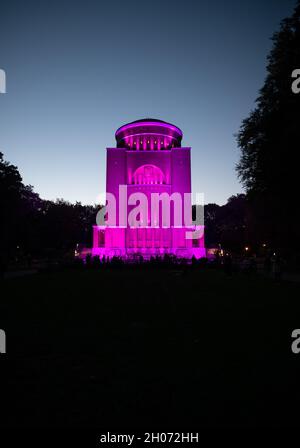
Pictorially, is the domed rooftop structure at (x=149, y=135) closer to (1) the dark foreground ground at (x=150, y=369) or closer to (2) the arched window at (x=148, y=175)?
(2) the arched window at (x=148, y=175)

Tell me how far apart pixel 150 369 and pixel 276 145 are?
51.8 ft

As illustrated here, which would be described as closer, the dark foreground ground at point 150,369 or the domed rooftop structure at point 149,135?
the dark foreground ground at point 150,369

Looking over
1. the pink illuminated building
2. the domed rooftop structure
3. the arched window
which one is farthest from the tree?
the domed rooftop structure

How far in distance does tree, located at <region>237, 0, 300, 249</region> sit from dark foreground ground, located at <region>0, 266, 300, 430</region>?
33.3ft

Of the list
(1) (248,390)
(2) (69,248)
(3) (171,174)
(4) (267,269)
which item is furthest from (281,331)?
(2) (69,248)

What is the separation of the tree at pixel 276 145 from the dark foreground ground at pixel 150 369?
10.2 meters

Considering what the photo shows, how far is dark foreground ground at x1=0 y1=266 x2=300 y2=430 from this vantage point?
10.5 ft

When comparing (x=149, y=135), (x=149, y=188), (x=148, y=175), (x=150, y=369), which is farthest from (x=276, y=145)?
(x=149, y=135)

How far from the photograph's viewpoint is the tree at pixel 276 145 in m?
15.9

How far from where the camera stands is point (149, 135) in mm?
58656

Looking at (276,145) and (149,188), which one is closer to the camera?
(276,145)

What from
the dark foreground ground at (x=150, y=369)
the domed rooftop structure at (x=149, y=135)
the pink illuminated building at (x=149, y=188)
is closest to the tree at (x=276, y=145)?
the dark foreground ground at (x=150, y=369)

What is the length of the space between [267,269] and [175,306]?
18911 millimetres

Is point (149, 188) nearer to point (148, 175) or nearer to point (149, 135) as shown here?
point (148, 175)
